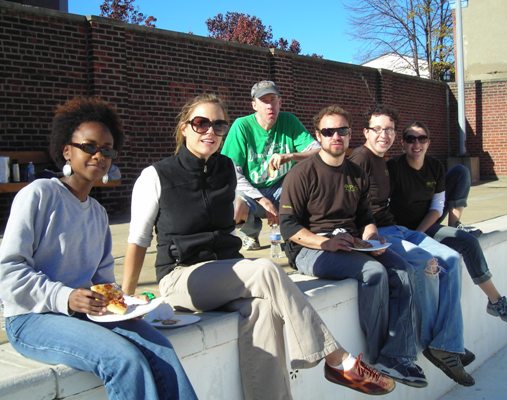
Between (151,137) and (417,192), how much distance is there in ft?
20.4

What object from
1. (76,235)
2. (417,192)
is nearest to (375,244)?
(417,192)

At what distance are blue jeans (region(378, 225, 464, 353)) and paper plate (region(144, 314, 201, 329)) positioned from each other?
1.77m

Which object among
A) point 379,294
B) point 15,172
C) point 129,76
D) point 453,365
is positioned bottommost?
point 453,365

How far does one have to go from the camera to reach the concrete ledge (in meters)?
2.30

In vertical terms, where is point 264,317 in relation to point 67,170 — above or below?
below

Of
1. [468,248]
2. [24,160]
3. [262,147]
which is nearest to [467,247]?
[468,248]

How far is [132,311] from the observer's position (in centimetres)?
253

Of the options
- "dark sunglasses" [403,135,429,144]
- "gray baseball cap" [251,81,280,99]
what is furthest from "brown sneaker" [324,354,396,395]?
"gray baseball cap" [251,81,280,99]

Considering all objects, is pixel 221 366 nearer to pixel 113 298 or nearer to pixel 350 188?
pixel 113 298

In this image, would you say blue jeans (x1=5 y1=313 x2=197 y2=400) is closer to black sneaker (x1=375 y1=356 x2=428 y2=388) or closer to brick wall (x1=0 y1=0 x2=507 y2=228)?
black sneaker (x1=375 y1=356 x2=428 y2=388)

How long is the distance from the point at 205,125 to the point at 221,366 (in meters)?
1.20

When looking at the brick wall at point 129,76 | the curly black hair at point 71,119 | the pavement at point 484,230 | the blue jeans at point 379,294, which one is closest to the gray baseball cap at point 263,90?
the pavement at point 484,230

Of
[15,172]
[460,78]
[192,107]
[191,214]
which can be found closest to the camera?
[191,214]

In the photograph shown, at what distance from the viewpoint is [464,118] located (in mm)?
18688
